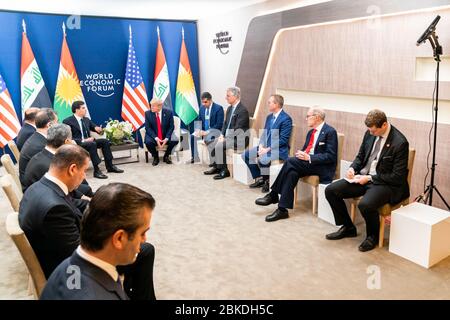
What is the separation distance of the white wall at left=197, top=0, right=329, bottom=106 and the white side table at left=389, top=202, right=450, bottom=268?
11.9 feet

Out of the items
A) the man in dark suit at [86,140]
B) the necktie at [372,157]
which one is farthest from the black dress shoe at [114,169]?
the necktie at [372,157]

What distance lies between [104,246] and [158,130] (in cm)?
543

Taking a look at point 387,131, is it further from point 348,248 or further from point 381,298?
point 381,298

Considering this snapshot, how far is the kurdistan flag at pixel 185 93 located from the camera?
8047 millimetres

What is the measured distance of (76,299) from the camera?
4.13 ft

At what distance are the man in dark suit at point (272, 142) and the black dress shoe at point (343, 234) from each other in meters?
1.41

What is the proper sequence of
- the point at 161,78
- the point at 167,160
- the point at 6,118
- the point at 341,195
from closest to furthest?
the point at 341,195 → the point at 6,118 → the point at 167,160 → the point at 161,78

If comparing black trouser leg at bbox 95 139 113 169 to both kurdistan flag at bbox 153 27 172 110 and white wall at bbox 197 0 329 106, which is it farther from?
white wall at bbox 197 0 329 106

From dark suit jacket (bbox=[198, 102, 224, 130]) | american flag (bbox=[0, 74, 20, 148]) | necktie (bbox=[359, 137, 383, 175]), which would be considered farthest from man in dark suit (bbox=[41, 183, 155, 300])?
american flag (bbox=[0, 74, 20, 148])

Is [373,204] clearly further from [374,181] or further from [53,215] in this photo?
[53,215]

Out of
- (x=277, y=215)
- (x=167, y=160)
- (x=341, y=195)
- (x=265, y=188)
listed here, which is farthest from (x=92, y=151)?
(x=341, y=195)

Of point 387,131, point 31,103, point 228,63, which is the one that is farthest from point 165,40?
point 387,131

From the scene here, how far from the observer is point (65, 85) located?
6926 millimetres

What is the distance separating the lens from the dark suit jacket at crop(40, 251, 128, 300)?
126cm
